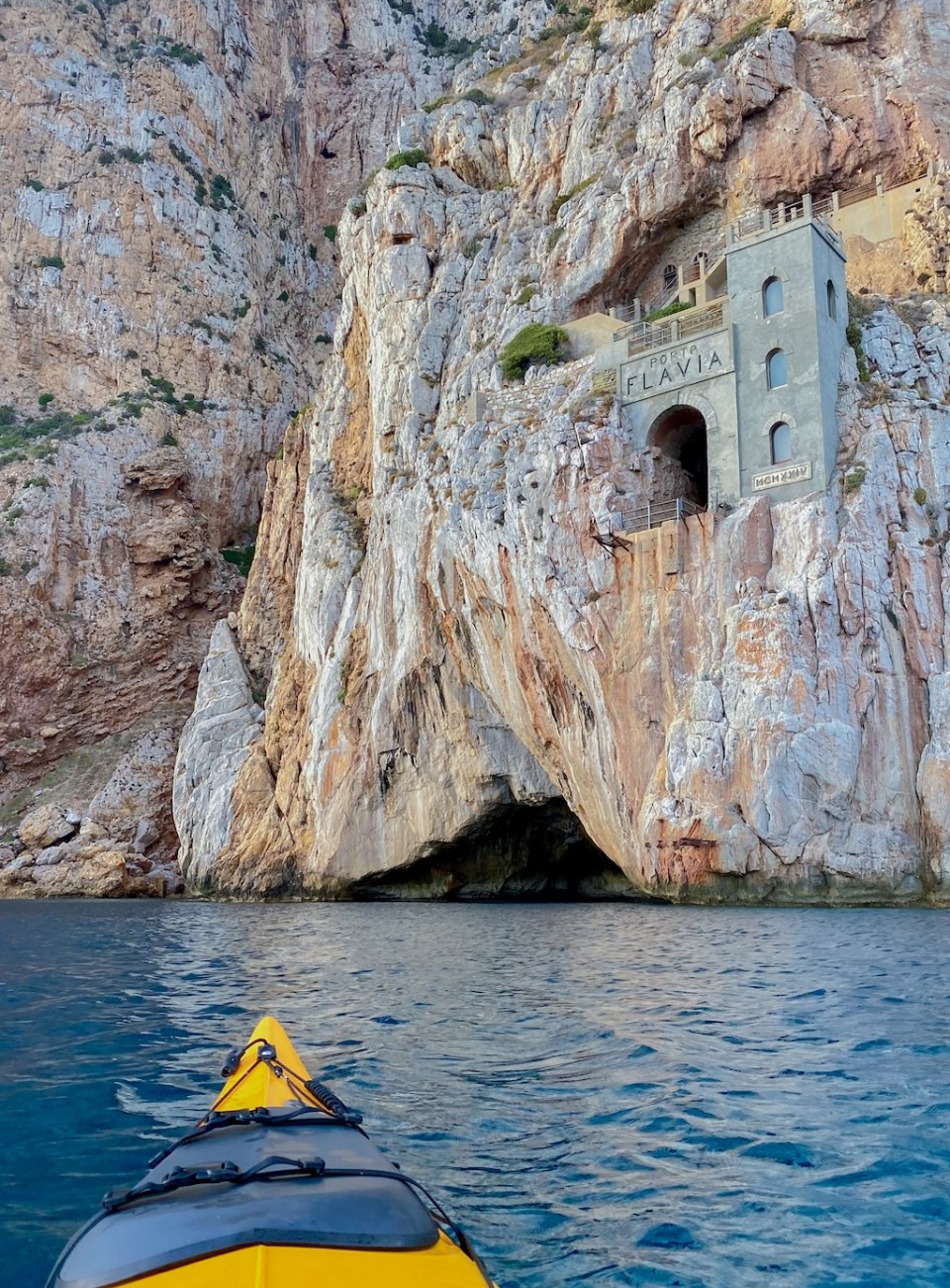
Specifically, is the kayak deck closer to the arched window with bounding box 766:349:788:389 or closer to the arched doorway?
the arched window with bounding box 766:349:788:389

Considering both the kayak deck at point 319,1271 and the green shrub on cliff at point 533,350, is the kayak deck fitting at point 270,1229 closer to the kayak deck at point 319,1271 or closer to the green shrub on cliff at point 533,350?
the kayak deck at point 319,1271

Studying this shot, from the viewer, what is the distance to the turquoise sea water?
18.2 ft

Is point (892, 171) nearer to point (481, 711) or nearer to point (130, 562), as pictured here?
point (481, 711)

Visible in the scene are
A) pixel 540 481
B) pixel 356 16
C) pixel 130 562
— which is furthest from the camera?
pixel 356 16

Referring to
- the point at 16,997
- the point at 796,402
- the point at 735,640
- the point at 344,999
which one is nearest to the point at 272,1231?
the point at 344,999

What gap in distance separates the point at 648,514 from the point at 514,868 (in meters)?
15.8

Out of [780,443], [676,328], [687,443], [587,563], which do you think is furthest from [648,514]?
[676,328]

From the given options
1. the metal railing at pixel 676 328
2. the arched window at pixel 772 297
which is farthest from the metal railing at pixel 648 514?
the arched window at pixel 772 297

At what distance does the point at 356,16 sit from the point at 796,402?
221 feet

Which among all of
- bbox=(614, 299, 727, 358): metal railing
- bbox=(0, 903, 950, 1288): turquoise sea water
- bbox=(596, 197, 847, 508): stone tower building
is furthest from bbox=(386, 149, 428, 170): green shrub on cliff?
bbox=(0, 903, 950, 1288): turquoise sea water

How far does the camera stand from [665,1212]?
19.1 feet

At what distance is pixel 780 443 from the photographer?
28844 mm

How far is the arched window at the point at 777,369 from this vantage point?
29125 millimetres

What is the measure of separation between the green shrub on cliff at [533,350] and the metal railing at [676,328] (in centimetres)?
338
